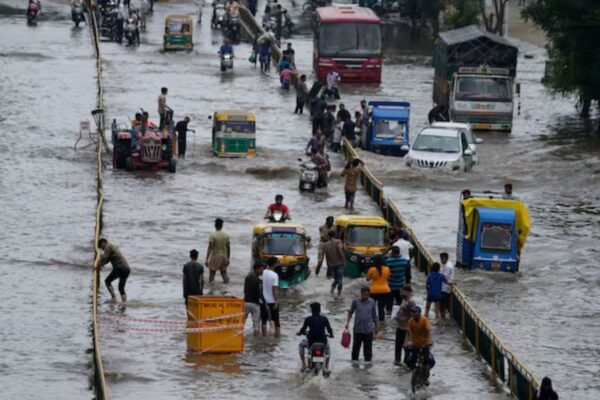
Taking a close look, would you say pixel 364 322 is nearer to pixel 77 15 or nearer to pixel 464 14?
pixel 464 14

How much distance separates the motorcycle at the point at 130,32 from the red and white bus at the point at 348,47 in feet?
38.7

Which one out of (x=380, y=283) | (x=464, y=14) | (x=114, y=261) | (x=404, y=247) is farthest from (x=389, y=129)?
(x=464, y=14)

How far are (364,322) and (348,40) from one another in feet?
130

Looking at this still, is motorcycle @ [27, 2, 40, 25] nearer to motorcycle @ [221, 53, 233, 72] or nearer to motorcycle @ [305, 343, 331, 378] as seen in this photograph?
motorcycle @ [221, 53, 233, 72]

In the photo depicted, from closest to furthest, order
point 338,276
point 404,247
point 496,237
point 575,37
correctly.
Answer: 1. point 404,247
2. point 338,276
3. point 496,237
4. point 575,37

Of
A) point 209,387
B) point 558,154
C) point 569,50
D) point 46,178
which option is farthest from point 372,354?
point 569,50

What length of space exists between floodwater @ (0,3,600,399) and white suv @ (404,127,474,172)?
0.52m

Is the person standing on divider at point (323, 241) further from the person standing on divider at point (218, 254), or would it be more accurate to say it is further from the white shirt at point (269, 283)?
the white shirt at point (269, 283)

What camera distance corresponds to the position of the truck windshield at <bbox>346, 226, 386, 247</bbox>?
113ft

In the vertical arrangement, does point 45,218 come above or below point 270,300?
below

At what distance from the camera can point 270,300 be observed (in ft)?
95.9

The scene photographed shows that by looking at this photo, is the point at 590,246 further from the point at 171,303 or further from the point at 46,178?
the point at 46,178

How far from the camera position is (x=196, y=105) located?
59.6 metres

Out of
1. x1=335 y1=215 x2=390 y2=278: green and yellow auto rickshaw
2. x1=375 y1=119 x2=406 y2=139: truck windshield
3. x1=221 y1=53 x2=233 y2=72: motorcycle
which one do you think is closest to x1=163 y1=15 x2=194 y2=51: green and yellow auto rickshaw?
x1=221 y1=53 x2=233 y2=72: motorcycle
